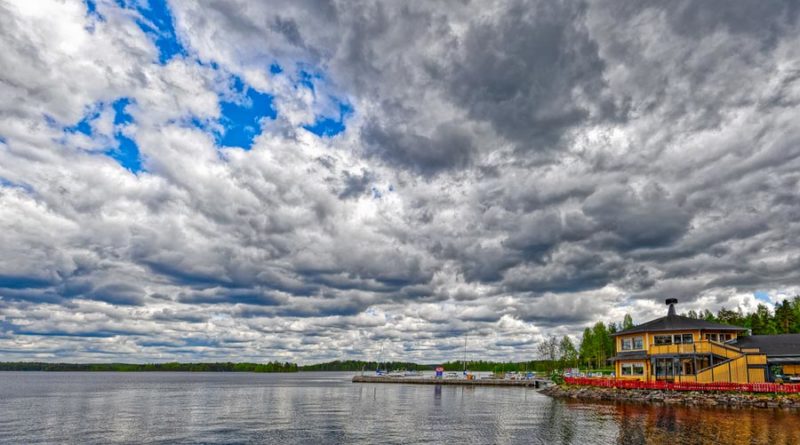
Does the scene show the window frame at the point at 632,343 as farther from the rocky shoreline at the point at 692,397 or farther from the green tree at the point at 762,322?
the green tree at the point at 762,322

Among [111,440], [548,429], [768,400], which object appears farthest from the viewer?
[768,400]

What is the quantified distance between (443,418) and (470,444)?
2092 centimetres

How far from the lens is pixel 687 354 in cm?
7994

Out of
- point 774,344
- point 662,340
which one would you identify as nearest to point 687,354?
point 662,340

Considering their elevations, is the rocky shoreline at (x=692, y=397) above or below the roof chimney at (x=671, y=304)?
below

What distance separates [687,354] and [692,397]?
35.4ft

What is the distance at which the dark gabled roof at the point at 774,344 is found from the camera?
74.8m

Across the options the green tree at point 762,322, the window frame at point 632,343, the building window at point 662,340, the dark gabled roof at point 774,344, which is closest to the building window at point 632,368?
the window frame at point 632,343

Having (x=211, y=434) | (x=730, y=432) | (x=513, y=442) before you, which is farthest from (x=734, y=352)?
(x=211, y=434)

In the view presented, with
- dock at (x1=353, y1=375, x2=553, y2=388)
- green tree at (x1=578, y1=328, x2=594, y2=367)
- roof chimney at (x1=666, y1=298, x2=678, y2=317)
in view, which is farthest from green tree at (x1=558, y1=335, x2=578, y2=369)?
roof chimney at (x1=666, y1=298, x2=678, y2=317)

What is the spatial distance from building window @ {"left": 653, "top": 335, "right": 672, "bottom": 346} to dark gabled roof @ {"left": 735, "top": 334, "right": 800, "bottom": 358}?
9.48 metres

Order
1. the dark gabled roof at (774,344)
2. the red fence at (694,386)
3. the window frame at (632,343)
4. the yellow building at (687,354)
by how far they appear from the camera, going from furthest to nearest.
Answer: the window frame at (632,343) → the yellow building at (687,354) → the dark gabled roof at (774,344) → the red fence at (694,386)

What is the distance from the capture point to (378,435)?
51844 mm

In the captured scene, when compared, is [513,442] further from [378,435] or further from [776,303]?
[776,303]
